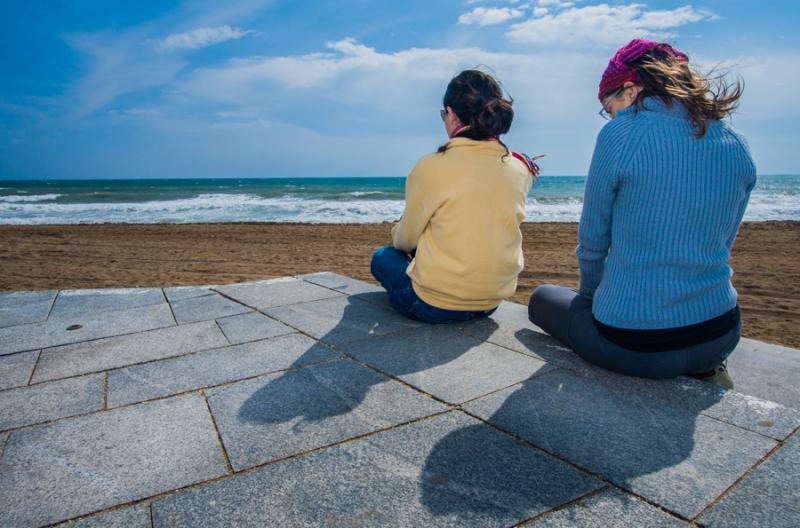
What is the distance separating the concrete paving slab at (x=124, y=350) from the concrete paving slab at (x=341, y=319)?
1.50ft

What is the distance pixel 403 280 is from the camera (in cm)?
290

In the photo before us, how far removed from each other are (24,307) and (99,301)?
46cm

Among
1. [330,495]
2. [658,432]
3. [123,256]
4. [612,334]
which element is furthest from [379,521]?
[123,256]

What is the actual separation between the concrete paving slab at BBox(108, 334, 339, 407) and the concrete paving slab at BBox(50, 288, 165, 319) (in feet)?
4.30

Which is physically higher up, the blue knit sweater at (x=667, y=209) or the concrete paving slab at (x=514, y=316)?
the blue knit sweater at (x=667, y=209)

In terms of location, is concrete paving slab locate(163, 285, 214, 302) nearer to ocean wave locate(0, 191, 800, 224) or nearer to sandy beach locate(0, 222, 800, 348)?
sandy beach locate(0, 222, 800, 348)

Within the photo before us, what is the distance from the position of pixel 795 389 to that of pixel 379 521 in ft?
6.15

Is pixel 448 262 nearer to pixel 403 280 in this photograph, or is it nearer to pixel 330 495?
pixel 403 280

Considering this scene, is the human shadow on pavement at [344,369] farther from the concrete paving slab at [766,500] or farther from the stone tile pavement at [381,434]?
the concrete paving slab at [766,500]

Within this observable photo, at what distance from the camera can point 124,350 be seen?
2586 mm

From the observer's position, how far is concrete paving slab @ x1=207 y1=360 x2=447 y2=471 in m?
1.64

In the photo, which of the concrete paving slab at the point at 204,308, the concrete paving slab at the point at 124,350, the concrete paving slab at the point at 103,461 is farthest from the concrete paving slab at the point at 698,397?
the concrete paving slab at the point at 204,308

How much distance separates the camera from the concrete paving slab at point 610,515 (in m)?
1.24

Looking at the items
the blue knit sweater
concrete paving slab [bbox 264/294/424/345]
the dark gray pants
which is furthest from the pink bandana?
concrete paving slab [bbox 264/294/424/345]
